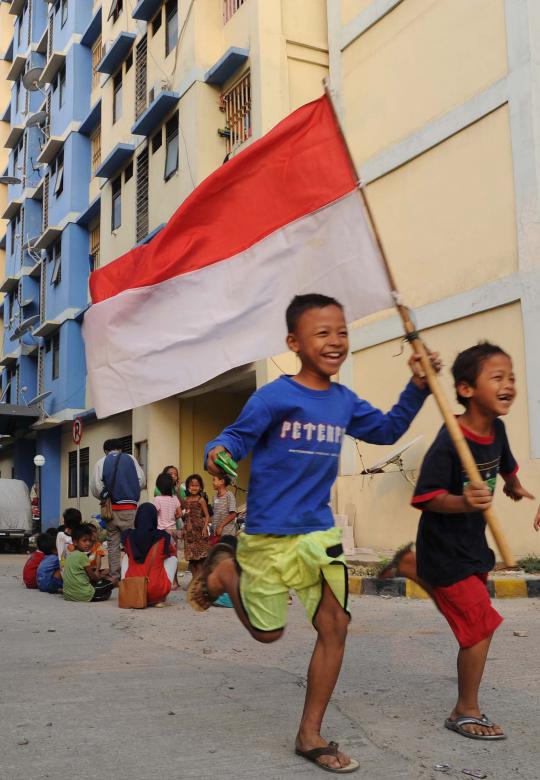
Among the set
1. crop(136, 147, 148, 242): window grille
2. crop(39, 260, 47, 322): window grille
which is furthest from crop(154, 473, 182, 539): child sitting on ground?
crop(39, 260, 47, 322): window grille

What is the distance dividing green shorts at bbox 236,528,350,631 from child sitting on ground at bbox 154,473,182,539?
6.98 metres

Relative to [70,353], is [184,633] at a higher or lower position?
lower

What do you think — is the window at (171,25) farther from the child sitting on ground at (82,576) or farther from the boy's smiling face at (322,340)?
the boy's smiling face at (322,340)

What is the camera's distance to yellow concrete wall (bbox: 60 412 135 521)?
2186 centimetres

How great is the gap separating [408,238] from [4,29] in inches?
1453

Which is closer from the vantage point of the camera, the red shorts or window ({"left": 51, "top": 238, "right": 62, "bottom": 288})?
the red shorts

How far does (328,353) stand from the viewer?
338cm

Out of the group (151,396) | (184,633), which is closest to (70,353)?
(184,633)

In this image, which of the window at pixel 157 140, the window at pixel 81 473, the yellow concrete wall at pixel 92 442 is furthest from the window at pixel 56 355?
the window at pixel 157 140

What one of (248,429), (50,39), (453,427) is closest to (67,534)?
(248,429)

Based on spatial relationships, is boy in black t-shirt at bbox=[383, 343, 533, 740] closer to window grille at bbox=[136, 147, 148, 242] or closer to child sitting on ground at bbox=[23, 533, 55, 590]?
child sitting on ground at bbox=[23, 533, 55, 590]

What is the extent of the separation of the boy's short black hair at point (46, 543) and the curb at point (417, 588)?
11.6ft

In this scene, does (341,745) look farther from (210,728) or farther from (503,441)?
(503,441)

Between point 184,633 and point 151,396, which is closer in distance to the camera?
point 151,396
